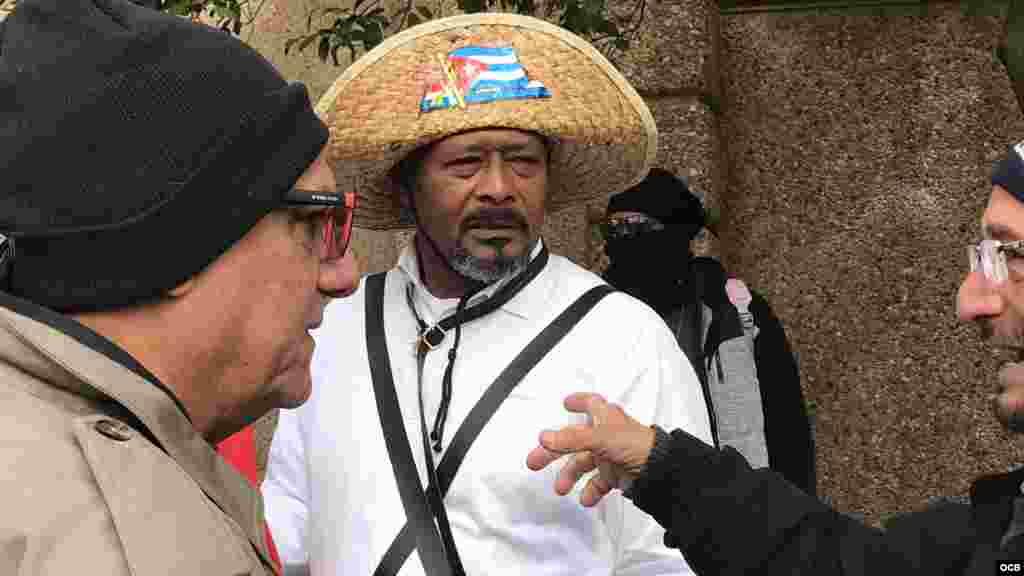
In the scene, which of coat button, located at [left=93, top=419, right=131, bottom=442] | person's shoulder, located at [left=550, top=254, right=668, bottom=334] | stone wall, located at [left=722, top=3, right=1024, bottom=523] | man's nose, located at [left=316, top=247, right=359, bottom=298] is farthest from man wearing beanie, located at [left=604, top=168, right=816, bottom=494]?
coat button, located at [left=93, top=419, right=131, bottom=442]

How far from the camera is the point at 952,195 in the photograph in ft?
17.0

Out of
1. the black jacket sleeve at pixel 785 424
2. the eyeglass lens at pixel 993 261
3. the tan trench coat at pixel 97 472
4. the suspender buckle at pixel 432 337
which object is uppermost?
the tan trench coat at pixel 97 472

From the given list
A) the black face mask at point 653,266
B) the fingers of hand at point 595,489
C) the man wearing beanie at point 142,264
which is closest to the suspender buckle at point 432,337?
the fingers of hand at point 595,489

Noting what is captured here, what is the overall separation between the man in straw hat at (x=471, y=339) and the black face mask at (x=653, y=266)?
3.45ft

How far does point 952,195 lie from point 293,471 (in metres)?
3.09

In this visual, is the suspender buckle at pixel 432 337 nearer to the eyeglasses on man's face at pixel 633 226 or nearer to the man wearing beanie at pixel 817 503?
the man wearing beanie at pixel 817 503

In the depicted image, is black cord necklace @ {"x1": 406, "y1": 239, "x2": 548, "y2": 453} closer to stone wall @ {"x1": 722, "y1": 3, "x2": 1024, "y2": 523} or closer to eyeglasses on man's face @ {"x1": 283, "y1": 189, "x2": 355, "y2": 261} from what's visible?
eyeglasses on man's face @ {"x1": 283, "y1": 189, "x2": 355, "y2": 261}

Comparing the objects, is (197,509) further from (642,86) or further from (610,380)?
(642,86)

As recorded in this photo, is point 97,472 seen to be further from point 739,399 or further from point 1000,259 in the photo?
point 739,399

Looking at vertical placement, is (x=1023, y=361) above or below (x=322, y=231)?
below

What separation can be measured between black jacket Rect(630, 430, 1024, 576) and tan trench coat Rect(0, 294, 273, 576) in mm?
885

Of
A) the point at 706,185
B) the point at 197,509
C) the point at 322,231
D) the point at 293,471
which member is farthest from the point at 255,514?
the point at 706,185

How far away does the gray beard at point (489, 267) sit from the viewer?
3018mm

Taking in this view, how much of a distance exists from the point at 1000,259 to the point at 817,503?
481 mm
